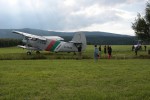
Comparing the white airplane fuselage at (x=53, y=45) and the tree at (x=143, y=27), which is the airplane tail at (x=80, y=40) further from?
the tree at (x=143, y=27)

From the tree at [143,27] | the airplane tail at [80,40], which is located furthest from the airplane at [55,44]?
the tree at [143,27]

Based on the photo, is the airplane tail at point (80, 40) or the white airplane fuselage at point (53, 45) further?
the airplane tail at point (80, 40)

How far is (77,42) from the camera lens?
4894 cm

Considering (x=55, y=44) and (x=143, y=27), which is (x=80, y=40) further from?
(x=143, y=27)

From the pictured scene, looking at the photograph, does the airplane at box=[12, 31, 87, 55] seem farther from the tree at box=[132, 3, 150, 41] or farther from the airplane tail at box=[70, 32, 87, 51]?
the tree at box=[132, 3, 150, 41]

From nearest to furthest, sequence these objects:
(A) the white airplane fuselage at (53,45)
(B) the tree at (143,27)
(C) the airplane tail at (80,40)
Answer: (A) the white airplane fuselage at (53,45), (C) the airplane tail at (80,40), (B) the tree at (143,27)

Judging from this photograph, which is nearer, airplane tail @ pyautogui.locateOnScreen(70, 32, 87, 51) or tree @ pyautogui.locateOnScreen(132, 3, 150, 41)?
airplane tail @ pyautogui.locateOnScreen(70, 32, 87, 51)

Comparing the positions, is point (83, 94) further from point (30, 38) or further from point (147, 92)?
point (30, 38)

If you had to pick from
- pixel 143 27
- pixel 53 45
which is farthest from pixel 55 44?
pixel 143 27

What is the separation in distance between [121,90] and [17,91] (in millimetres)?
3620

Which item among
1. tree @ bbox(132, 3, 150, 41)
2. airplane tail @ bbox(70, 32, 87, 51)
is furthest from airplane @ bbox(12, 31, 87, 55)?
tree @ bbox(132, 3, 150, 41)

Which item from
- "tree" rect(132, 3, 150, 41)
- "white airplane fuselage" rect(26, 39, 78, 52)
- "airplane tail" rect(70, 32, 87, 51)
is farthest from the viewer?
"tree" rect(132, 3, 150, 41)

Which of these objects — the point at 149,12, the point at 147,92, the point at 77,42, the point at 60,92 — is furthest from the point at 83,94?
the point at 149,12

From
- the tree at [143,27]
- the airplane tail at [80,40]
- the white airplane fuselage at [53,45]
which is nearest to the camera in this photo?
the white airplane fuselage at [53,45]
